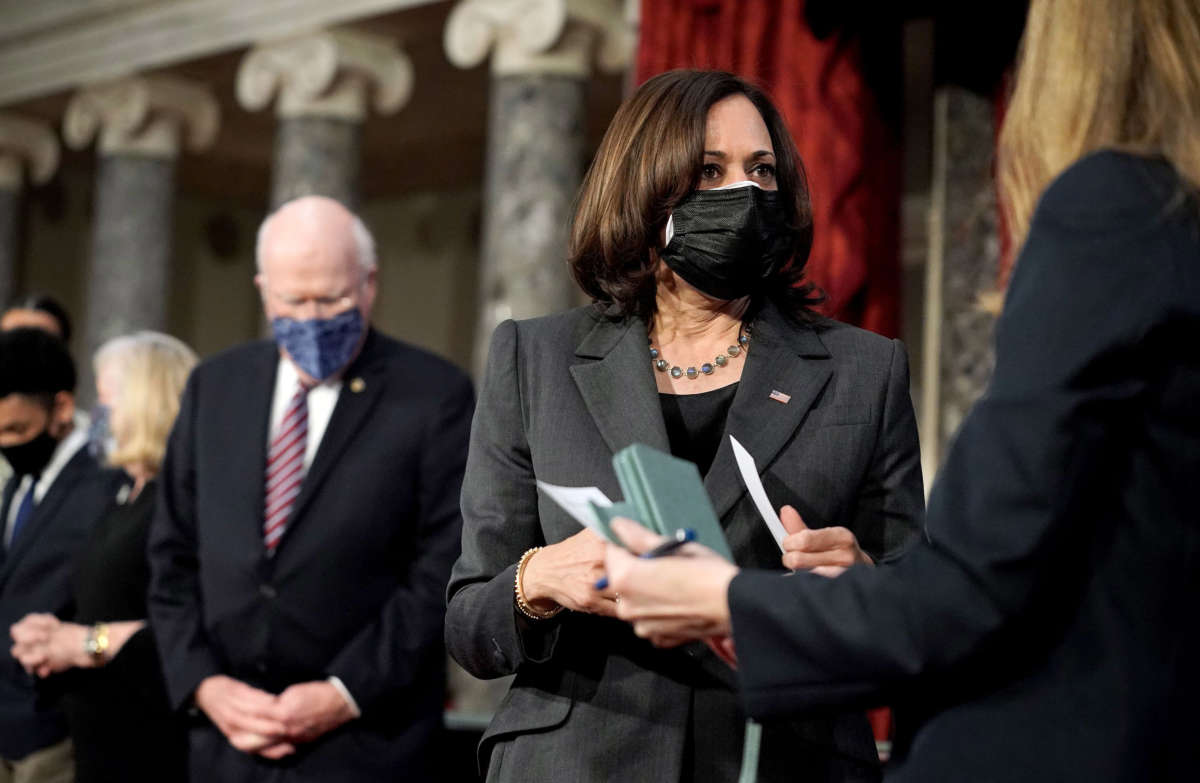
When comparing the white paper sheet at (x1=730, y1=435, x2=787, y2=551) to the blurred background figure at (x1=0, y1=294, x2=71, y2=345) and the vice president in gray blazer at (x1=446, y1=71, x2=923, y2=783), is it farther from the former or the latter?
the blurred background figure at (x1=0, y1=294, x2=71, y2=345)

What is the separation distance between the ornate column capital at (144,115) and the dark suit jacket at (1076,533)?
9.46 m

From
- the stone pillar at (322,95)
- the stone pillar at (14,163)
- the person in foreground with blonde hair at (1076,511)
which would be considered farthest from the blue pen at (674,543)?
the stone pillar at (14,163)

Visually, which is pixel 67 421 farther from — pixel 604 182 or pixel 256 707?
pixel 604 182

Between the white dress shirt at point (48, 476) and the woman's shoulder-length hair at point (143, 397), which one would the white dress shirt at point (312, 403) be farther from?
the white dress shirt at point (48, 476)


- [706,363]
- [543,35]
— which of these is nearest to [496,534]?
[706,363]

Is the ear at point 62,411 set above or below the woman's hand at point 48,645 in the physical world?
above

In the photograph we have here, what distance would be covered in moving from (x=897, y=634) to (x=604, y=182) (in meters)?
1.05

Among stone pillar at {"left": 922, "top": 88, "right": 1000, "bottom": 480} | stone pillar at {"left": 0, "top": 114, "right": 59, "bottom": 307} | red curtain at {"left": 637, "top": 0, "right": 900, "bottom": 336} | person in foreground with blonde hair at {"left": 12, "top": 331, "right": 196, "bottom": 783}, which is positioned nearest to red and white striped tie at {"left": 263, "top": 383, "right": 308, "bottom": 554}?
person in foreground with blonde hair at {"left": 12, "top": 331, "right": 196, "bottom": 783}

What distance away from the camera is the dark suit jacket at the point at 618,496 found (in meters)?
2.07

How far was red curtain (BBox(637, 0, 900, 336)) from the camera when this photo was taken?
5.73 metres

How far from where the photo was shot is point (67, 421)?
488 centimetres

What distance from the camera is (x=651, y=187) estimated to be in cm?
224

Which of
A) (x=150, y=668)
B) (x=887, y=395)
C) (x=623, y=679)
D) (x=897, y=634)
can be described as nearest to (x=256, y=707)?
(x=150, y=668)

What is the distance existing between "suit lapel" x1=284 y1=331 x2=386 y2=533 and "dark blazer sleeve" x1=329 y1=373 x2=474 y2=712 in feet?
0.55
